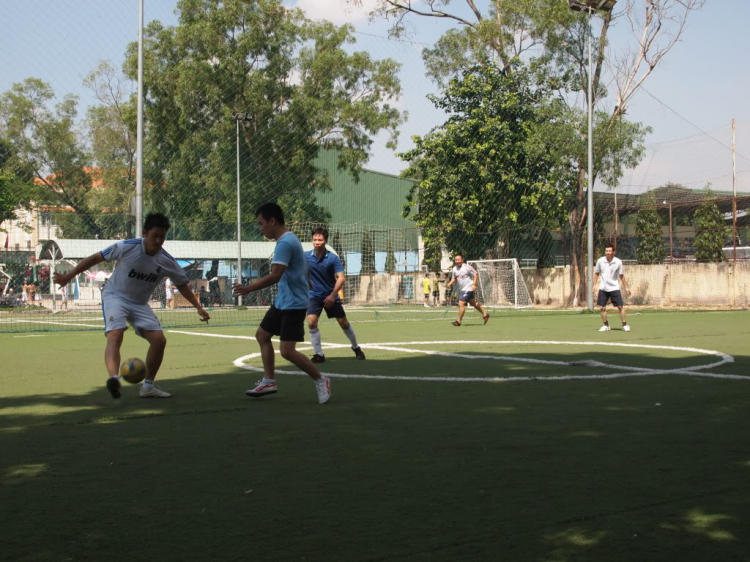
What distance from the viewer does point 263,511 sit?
157 inches

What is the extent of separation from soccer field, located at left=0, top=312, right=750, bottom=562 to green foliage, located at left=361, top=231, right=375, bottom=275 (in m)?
32.2

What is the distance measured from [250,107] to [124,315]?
86.8 ft

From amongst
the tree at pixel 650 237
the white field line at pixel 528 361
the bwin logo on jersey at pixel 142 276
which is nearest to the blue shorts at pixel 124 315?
the bwin logo on jersey at pixel 142 276

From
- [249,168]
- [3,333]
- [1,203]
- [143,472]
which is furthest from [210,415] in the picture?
[1,203]

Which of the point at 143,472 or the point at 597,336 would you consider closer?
the point at 143,472

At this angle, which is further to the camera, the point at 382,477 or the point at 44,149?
the point at 44,149

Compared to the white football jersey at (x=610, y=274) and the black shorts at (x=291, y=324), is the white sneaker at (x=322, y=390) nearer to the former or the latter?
the black shorts at (x=291, y=324)

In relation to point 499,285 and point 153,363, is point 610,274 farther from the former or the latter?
point 499,285

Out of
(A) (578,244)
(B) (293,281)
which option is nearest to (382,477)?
(B) (293,281)

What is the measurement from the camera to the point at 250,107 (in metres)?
33.6

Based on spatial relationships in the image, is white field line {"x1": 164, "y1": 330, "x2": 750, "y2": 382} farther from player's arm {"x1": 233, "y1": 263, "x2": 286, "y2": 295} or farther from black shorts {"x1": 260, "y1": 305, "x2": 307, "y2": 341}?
player's arm {"x1": 233, "y1": 263, "x2": 286, "y2": 295}

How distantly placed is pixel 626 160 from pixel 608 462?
30126 mm

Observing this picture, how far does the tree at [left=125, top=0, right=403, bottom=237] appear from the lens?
31.1 m

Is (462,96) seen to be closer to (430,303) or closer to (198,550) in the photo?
(430,303)
